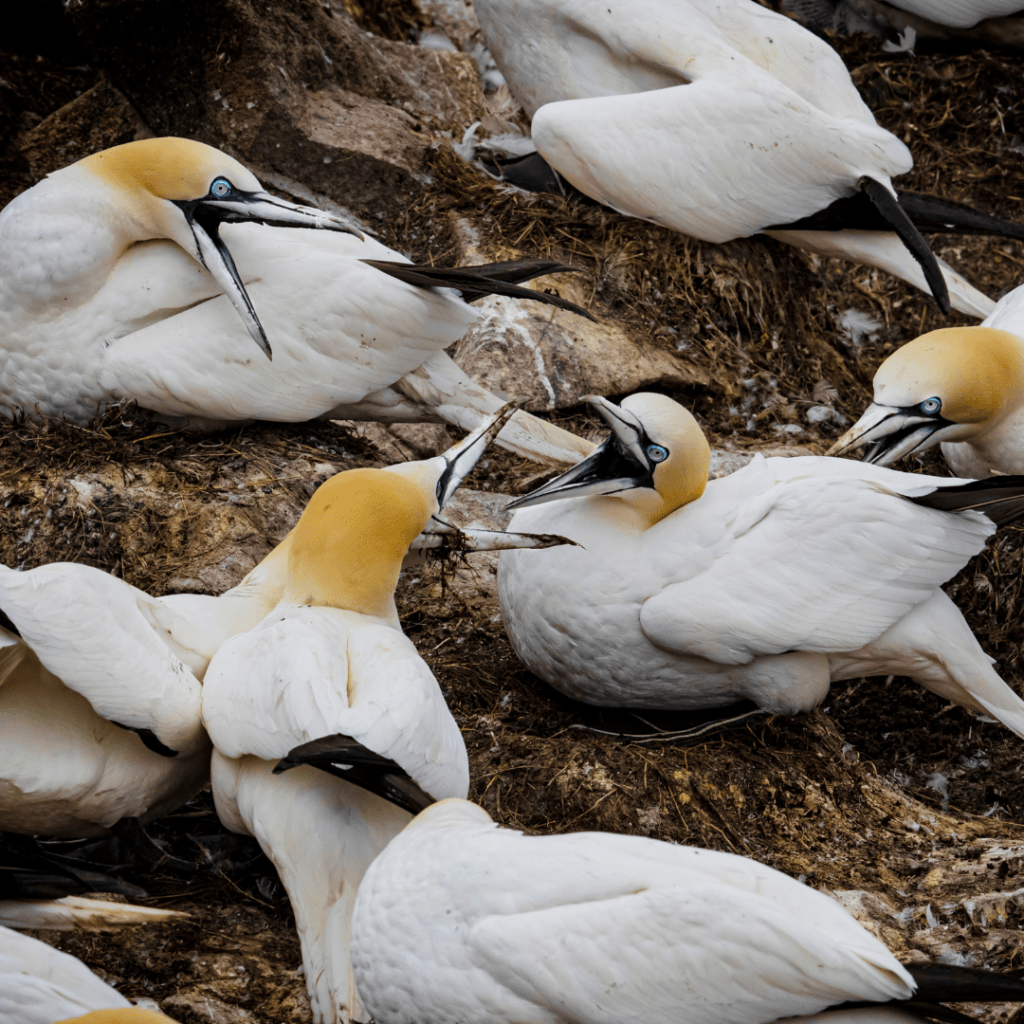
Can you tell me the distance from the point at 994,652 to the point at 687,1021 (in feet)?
9.01

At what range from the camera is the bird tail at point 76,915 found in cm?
289

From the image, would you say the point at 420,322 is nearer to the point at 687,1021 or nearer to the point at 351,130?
the point at 351,130

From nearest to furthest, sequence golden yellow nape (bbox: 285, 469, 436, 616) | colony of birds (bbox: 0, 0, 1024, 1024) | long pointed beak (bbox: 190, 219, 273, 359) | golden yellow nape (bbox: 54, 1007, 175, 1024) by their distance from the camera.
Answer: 1. golden yellow nape (bbox: 54, 1007, 175, 1024)
2. colony of birds (bbox: 0, 0, 1024, 1024)
3. golden yellow nape (bbox: 285, 469, 436, 616)
4. long pointed beak (bbox: 190, 219, 273, 359)

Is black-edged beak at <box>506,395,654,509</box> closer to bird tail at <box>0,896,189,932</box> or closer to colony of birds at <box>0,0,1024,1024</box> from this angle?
colony of birds at <box>0,0,1024,1024</box>

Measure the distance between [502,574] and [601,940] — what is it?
1914 millimetres

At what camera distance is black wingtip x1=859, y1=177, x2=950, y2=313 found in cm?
522

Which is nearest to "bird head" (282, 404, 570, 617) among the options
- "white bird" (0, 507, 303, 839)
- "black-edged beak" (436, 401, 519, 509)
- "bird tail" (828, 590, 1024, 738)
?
"black-edged beak" (436, 401, 519, 509)

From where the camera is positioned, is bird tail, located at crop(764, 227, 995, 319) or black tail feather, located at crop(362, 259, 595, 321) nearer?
black tail feather, located at crop(362, 259, 595, 321)

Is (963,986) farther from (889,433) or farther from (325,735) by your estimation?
(889,433)

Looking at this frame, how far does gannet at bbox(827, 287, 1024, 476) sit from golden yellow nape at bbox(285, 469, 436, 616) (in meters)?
1.77

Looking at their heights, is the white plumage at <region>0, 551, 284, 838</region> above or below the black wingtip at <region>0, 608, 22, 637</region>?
below

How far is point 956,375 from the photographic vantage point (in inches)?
179

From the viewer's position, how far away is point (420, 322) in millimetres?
4484

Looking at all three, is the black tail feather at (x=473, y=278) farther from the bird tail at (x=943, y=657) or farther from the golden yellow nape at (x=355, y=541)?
the bird tail at (x=943, y=657)
